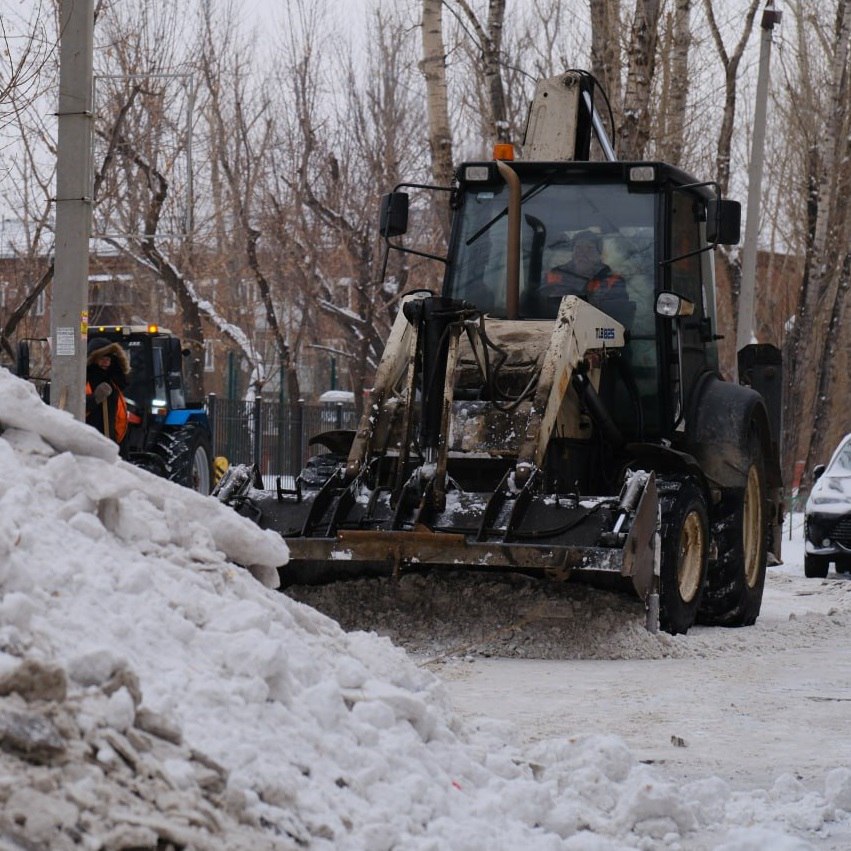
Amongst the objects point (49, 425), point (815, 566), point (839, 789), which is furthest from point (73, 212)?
point (815, 566)

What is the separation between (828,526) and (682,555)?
720 centimetres

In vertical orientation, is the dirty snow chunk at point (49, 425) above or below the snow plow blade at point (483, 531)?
above

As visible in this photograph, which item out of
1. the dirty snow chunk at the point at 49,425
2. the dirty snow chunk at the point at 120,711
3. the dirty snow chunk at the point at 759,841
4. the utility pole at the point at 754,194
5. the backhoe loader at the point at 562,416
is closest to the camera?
the dirty snow chunk at the point at 120,711

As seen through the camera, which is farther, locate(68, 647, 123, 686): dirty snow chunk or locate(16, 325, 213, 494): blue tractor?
locate(16, 325, 213, 494): blue tractor

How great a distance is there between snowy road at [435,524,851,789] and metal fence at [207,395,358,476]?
1688 cm

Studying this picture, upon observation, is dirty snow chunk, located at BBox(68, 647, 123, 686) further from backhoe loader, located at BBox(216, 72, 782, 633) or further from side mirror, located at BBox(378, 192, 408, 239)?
side mirror, located at BBox(378, 192, 408, 239)

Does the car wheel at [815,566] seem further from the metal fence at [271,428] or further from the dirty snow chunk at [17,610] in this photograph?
the dirty snow chunk at [17,610]

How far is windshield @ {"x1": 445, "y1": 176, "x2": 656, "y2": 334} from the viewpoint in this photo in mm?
10102

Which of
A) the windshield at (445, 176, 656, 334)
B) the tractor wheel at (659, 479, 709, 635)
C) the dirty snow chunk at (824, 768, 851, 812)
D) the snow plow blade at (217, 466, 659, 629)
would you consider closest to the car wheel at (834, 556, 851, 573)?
the tractor wheel at (659, 479, 709, 635)

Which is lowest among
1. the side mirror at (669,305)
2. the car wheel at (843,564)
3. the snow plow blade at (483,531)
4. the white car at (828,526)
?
the car wheel at (843,564)

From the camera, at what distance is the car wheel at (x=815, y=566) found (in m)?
16.4

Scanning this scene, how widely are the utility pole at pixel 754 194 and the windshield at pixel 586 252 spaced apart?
12.2m

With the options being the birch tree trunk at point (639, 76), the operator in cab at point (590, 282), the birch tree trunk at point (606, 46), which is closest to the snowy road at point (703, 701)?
the operator in cab at point (590, 282)

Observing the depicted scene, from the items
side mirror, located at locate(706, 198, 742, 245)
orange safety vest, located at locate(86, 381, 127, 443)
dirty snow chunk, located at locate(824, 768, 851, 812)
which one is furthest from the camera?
orange safety vest, located at locate(86, 381, 127, 443)
